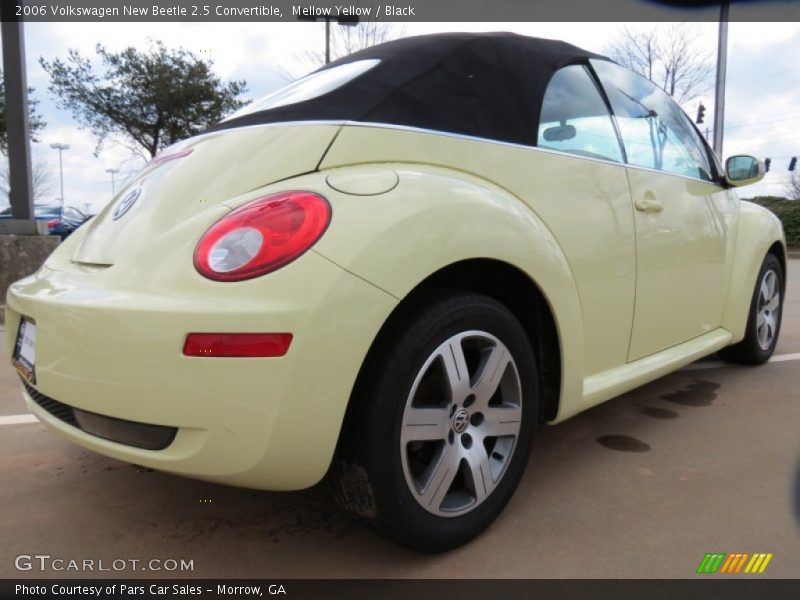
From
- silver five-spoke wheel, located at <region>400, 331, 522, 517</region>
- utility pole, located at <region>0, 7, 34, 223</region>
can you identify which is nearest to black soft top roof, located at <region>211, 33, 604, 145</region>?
silver five-spoke wheel, located at <region>400, 331, 522, 517</region>

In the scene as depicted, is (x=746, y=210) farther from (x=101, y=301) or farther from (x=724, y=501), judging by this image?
(x=101, y=301)

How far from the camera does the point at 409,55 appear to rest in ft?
6.97

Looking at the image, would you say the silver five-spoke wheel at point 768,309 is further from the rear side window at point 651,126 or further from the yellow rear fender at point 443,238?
the yellow rear fender at point 443,238

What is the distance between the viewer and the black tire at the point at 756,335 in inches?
139

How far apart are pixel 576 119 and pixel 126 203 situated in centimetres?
168

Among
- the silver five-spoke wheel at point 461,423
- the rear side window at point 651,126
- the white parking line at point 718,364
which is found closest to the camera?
the silver five-spoke wheel at point 461,423

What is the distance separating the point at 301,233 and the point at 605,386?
4.44ft

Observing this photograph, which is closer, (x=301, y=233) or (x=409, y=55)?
(x=301, y=233)

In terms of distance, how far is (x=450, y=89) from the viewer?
2.01 meters

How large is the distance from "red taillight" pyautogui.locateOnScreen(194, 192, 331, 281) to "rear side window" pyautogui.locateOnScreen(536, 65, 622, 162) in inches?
38.8

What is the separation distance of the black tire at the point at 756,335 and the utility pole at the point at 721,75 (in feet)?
36.6

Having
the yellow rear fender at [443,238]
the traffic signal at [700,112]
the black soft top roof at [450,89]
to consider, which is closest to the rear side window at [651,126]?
the black soft top roof at [450,89]

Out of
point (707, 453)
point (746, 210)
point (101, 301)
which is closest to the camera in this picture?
point (101, 301)

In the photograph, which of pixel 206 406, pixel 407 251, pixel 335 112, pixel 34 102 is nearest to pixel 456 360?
pixel 407 251
